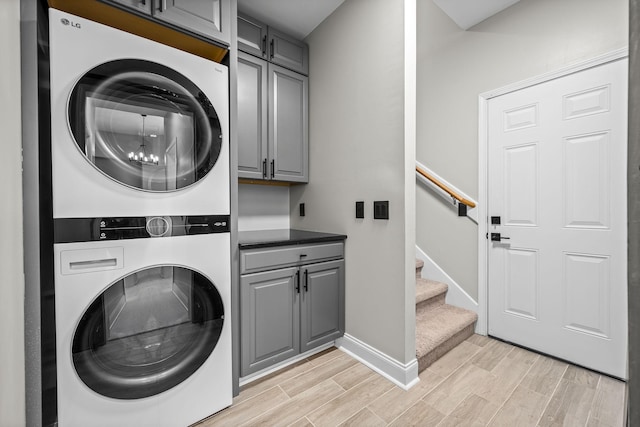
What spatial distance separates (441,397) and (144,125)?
2.12m

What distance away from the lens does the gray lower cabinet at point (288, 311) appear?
5.16ft

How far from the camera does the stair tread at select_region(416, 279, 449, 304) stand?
85.5 inches

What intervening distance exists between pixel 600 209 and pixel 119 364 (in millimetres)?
2834

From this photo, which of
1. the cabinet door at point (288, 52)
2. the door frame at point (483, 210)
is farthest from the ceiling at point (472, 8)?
the cabinet door at point (288, 52)

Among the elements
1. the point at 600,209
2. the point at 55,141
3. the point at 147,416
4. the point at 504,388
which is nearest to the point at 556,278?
the point at 600,209

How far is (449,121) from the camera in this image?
245cm

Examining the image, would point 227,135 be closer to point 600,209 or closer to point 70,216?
point 70,216

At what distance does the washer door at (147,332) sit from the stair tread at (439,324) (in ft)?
4.47

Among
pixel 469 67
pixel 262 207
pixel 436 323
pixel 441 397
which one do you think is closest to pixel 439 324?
pixel 436 323

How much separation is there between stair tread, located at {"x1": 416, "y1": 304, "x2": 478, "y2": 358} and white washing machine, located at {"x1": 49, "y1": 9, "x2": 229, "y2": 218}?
160 cm

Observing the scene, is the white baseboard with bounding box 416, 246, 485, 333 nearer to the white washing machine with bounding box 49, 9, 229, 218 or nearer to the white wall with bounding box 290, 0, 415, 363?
the white wall with bounding box 290, 0, 415, 363

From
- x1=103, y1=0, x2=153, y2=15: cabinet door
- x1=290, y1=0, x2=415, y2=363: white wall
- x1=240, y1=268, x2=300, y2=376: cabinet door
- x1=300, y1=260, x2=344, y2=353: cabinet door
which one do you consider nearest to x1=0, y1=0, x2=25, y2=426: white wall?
x1=103, y1=0, x2=153, y2=15: cabinet door

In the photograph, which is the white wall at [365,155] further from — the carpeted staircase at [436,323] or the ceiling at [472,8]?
the ceiling at [472,8]

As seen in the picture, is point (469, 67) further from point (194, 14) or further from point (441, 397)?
point (441, 397)
